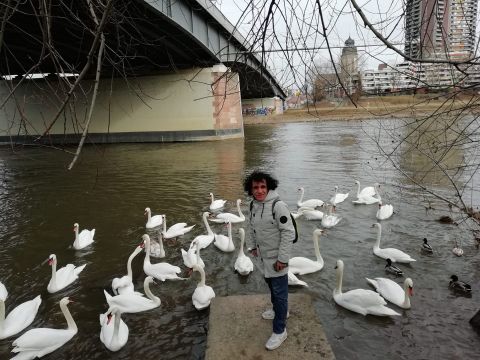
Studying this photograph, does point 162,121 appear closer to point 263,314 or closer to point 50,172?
point 50,172

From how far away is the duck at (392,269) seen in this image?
748cm

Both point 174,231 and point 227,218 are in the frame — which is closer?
point 174,231

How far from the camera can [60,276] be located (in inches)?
293

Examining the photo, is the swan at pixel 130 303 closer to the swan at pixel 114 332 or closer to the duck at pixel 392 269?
the swan at pixel 114 332

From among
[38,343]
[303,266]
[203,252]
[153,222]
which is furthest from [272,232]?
[153,222]

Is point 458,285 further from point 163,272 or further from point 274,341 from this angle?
point 163,272

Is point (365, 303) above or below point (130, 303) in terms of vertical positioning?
below

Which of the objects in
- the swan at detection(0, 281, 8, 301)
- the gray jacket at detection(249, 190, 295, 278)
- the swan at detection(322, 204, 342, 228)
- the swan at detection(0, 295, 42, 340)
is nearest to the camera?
the gray jacket at detection(249, 190, 295, 278)

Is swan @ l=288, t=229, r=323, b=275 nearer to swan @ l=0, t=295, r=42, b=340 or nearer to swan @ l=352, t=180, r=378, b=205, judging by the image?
swan @ l=0, t=295, r=42, b=340

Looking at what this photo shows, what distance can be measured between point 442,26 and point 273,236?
2.52 metres

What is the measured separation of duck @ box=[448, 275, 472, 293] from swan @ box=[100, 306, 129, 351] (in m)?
5.30

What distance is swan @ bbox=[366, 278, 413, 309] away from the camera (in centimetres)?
632

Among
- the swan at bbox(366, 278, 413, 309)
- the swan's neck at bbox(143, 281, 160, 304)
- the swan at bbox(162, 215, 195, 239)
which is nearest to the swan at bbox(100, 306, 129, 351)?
the swan's neck at bbox(143, 281, 160, 304)

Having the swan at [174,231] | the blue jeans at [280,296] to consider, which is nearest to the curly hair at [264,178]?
the blue jeans at [280,296]
